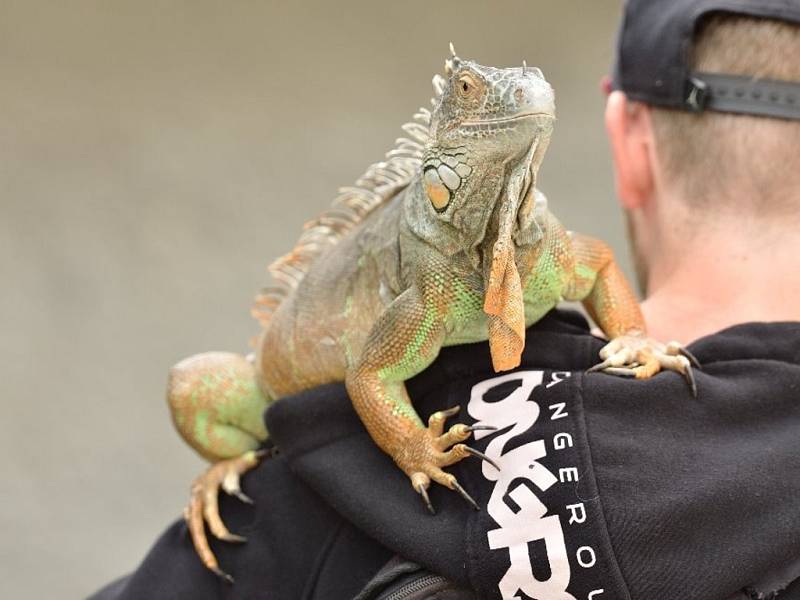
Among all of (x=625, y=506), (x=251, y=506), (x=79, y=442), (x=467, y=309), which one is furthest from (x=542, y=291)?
(x=79, y=442)

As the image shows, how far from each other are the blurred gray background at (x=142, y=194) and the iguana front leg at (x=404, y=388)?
11.2ft

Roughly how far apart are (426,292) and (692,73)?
1.85 ft

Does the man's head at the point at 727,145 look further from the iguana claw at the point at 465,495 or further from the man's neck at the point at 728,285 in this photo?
the iguana claw at the point at 465,495

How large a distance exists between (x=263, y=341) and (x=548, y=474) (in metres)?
0.72

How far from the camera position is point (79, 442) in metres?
4.57

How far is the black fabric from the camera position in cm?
116

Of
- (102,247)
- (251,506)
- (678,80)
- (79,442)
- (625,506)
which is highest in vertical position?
(678,80)

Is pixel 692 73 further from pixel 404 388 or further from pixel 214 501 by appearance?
pixel 214 501

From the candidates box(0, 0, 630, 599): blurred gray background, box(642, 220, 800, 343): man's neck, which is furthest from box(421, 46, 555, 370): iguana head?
box(0, 0, 630, 599): blurred gray background

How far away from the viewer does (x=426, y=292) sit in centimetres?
137

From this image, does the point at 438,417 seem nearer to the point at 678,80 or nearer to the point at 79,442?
the point at 678,80

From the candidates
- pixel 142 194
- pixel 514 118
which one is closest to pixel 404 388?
pixel 514 118

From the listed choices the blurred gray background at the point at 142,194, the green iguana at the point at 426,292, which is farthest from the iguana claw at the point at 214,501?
the blurred gray background at the point at 142,194

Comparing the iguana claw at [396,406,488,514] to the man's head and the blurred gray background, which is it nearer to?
the man's head
